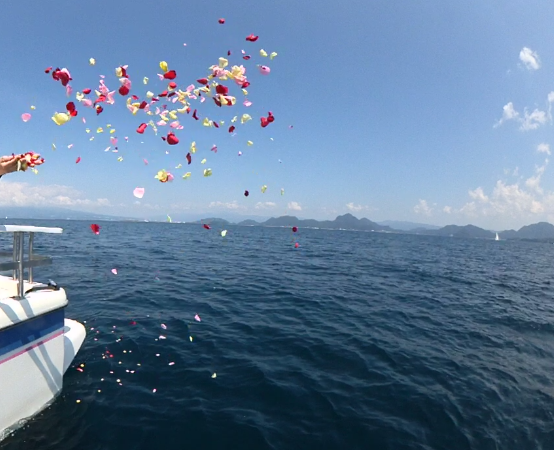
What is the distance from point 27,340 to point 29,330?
14 centimetres

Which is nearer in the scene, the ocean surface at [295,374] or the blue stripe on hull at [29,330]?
the blue stripe on hull at [29,330]

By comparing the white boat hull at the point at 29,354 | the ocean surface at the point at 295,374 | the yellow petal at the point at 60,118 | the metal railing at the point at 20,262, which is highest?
the yellow petal at the point at 60,118

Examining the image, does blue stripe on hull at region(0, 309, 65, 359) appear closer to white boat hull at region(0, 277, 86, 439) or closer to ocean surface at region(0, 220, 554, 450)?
white boat hull at region(0, 277, 86, 439)

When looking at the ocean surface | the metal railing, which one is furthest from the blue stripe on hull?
the ocean surface

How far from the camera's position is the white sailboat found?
406 cm

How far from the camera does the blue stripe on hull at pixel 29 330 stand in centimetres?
399

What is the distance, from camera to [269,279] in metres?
17.2

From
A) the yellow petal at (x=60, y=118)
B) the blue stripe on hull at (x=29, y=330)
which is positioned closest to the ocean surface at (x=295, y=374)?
the blue stripe on hull at (x=29, y=330)

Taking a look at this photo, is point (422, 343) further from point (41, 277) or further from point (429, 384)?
point (41, 277)

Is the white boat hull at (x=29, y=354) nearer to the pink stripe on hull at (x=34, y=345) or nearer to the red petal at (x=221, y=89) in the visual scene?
the pink stripe on hull at (x=34, y=345)

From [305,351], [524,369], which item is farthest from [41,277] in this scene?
[524,369]

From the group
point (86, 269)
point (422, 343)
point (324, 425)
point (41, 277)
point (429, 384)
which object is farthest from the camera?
point (86, 269)

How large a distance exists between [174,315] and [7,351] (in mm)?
6255

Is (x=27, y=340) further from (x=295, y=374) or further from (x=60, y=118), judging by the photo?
(x=295, y=374)
